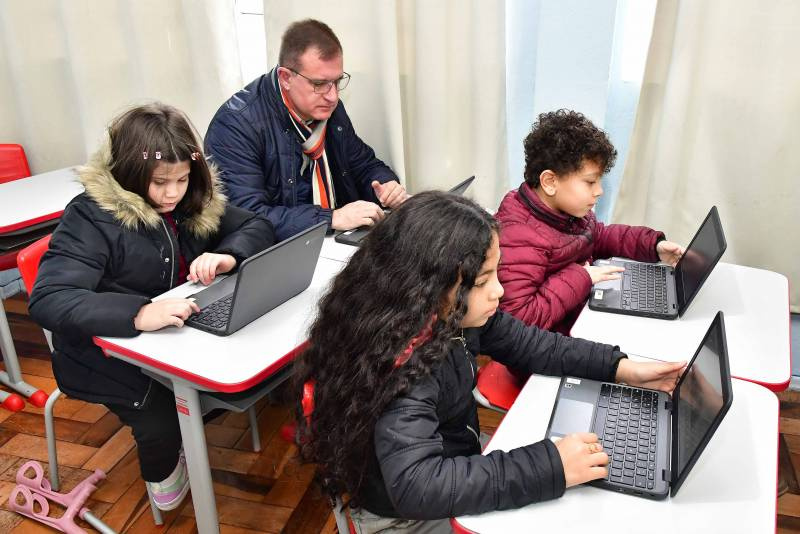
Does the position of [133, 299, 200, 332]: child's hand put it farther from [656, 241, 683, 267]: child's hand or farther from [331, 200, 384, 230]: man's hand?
[656, 241, 683, 267]: child's hand

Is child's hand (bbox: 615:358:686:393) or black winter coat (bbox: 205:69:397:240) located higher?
black winter coat (bbox: 205:69:397:240)

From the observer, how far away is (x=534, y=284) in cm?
165

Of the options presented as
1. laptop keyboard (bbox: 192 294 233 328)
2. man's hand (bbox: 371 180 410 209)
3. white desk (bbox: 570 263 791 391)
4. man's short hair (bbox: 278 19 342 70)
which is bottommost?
white desk (bbox: 570 263 791 391)

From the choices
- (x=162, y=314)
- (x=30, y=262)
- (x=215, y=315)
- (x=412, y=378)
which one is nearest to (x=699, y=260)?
(x=412, y=378)

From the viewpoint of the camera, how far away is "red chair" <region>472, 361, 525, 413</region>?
150cm

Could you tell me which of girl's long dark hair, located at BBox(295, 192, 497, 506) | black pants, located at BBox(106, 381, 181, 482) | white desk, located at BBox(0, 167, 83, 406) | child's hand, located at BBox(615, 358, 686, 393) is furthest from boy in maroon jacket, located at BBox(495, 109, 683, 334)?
white desk, located at BBox(0, 167, 83, 406)

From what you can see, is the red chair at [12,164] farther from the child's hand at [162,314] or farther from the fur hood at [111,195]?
the child's hand at [162,314]

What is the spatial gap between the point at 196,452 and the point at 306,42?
1.26 m

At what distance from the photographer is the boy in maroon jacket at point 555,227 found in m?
1.61

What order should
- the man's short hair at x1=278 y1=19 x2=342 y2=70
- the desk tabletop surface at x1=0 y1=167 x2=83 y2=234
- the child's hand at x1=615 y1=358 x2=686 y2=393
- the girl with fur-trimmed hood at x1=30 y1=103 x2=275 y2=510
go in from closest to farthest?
the child's hand at x1=615 y1=358 x2=686 y2=393 < the girl with fur-trimmed hood at x1=30 y1=103 x2=275 y2=510 < the man's short hair at x1=278 y1=19 x2=342 y2=70 < the desk tabletop surface at x1=0 y1=167 x2=83 y2=234

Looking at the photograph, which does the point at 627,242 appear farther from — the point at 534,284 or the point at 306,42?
the point at 306,42

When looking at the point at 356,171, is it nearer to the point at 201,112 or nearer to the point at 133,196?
the point at 201,112

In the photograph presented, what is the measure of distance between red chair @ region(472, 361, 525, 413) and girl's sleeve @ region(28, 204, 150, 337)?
784mm

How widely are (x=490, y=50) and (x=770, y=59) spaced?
86cm
